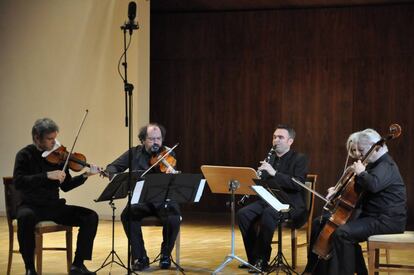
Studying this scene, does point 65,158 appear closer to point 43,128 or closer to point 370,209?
point 43,128

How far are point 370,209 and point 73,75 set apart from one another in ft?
16.2

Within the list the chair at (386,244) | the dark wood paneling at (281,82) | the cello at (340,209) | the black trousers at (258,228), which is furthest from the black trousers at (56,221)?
the dark wood paneling at (281,82)

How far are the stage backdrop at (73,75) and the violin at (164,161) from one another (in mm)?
2624

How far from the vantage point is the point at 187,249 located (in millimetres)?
6699

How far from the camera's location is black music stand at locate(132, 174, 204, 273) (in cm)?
517

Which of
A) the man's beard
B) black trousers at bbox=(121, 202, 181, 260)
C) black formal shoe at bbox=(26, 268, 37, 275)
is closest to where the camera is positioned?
black formal shoe at bbox=(26, 268, 37, 275)

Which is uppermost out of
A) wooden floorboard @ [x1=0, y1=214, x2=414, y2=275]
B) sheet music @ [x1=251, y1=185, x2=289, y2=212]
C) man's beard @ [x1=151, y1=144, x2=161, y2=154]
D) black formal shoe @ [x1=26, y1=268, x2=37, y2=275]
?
man's beard @ [x1=151, y1=144, x2=161, y2=154]

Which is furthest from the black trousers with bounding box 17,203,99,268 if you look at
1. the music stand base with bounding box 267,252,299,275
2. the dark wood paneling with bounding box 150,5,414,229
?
the dark wood paneling with bounding box 150,5,414,229

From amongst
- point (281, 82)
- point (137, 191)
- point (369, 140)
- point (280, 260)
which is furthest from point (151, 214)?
point (281, 82)

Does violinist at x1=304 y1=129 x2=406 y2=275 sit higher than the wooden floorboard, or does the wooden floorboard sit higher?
violinist at x1=304 y1=129 x2=406 y2=275

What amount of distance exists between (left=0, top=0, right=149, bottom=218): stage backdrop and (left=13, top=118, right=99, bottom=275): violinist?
3.10 meters

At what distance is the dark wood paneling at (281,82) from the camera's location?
8938 millimetres

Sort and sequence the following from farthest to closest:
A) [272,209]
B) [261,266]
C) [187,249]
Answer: [187,249] → [272,209] → [261,266]

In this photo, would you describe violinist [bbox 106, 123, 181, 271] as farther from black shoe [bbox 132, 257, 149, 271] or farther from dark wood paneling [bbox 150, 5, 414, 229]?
dark wood paneling [bbox 150, 5, 414, 229]
